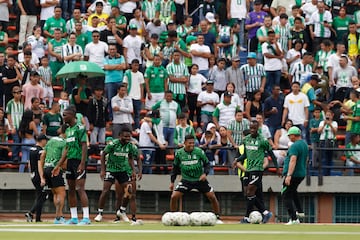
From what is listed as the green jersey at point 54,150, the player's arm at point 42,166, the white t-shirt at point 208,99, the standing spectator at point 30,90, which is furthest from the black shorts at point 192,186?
the standing spectator at point 30,90

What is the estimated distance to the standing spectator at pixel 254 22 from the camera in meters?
34.1

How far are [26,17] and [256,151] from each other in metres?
9.57

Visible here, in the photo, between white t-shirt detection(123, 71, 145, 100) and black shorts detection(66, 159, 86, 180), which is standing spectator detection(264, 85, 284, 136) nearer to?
white t-shirt detection(123, 71, 145, 100)

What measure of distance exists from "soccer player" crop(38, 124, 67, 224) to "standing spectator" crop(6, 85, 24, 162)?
4445 mm

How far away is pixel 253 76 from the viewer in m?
32.0

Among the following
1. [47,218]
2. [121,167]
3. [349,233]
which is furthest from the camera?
[47,218]

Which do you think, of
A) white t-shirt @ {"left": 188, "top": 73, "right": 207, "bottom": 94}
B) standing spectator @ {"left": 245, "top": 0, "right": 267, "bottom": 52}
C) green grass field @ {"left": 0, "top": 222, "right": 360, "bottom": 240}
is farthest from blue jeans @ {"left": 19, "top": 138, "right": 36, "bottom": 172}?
green grass field @ {"left": 0, "top": 222, "right": 360, "bottom": 240}

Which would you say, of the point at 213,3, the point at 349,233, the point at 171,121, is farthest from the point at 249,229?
the point at 213,3

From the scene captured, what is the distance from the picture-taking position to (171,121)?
30453mm

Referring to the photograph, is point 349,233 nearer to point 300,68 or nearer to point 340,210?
point 340,210

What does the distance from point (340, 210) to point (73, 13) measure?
8.17 meters

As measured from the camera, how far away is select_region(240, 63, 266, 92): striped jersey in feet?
105

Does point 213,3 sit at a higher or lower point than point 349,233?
higher

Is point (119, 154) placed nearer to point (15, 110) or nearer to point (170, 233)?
point (15, 110)
